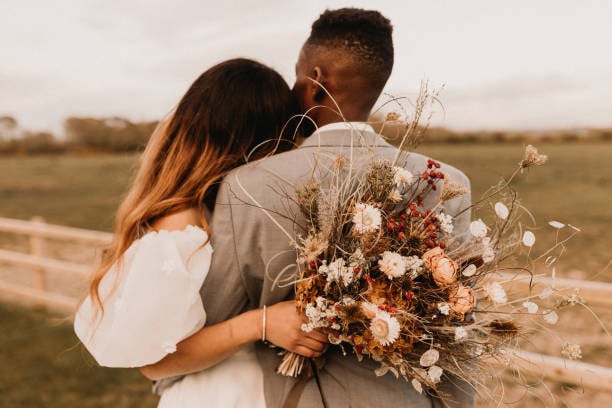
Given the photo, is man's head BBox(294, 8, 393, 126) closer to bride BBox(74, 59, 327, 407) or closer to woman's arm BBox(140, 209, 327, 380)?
bride BBox(74, 59, 327, 407)

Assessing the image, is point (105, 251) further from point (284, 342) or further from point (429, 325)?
point (429, 325)

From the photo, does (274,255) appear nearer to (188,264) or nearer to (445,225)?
(188,264)

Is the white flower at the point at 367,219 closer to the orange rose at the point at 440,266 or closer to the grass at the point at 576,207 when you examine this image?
the orange rose at the point at 440,266

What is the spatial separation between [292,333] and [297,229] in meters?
0.31

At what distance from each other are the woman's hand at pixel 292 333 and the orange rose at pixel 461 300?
1.27 feet

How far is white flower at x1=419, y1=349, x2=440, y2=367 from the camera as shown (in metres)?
1.39

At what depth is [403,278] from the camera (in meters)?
1.39

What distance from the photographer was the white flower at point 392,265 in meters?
1.32

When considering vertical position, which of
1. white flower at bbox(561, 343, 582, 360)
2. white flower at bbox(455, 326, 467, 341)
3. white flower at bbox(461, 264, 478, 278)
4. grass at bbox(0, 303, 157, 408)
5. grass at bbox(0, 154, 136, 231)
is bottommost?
grass at bbox(0, 154, 136, 231)

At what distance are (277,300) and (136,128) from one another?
153 centimetres

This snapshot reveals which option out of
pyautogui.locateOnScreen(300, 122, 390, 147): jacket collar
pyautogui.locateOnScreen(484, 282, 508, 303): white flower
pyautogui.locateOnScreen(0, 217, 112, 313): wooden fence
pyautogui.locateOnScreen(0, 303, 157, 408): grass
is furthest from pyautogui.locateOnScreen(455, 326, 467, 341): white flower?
pyautogui.locateOnScreen(0, 217, 112, 313): wooden fence

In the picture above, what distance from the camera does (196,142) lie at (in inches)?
73.5

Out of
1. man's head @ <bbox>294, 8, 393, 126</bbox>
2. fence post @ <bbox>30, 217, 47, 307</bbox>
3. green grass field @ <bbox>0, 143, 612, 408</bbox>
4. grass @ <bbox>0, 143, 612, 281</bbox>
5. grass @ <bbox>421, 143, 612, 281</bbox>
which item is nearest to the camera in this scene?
man's head @ <bbox>294, 8, 393, 126</bbox>

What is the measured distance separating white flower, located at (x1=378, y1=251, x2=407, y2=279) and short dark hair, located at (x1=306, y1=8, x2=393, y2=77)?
0.89m
